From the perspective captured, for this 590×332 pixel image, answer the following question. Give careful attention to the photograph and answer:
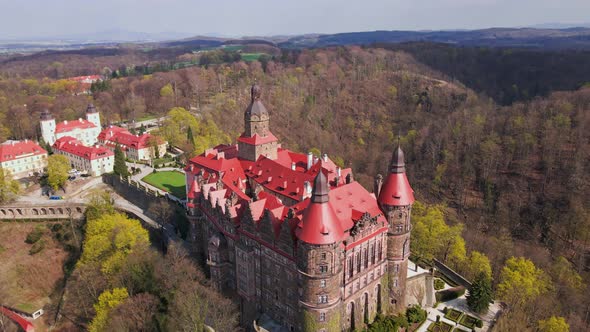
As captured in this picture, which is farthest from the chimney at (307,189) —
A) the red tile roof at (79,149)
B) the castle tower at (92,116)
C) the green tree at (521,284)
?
the castle tower at (92,116)

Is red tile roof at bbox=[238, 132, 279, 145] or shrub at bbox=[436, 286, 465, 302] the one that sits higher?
red tile roof at bbox=[238, 132, 279, 145]

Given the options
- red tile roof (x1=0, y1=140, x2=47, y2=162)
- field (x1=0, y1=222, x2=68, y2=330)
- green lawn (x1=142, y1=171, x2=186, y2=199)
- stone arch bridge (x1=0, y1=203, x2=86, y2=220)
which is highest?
red tile roof (x1=0, y1=140, x2=47, y2=162)

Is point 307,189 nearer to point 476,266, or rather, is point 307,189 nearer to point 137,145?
point 476,266

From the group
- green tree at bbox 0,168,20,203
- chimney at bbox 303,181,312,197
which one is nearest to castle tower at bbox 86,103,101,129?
green tree at bbox 0,168,20,203

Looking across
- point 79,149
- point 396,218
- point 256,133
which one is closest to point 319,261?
point 396,218

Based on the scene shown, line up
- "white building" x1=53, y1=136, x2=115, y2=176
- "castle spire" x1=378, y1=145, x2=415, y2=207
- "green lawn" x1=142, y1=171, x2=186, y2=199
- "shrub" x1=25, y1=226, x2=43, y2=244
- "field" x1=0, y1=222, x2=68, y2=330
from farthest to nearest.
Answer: "white building" x1=53, y1=136, x2=115, y2=176, "green lawn" x1=142, y1=171, x2=186, y2=199, "shrub" x1=25, y1=226, x2=43, y2=244, "field" x1=0, y1=222, x2=68, y2=330, "castle spire" x1=378, y1=145, x2=415, y2=207

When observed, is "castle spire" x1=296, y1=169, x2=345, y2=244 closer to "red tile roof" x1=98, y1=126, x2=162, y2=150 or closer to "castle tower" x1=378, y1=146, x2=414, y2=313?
"castle tower" x1=378, y1=146, x2=414, y2=313
